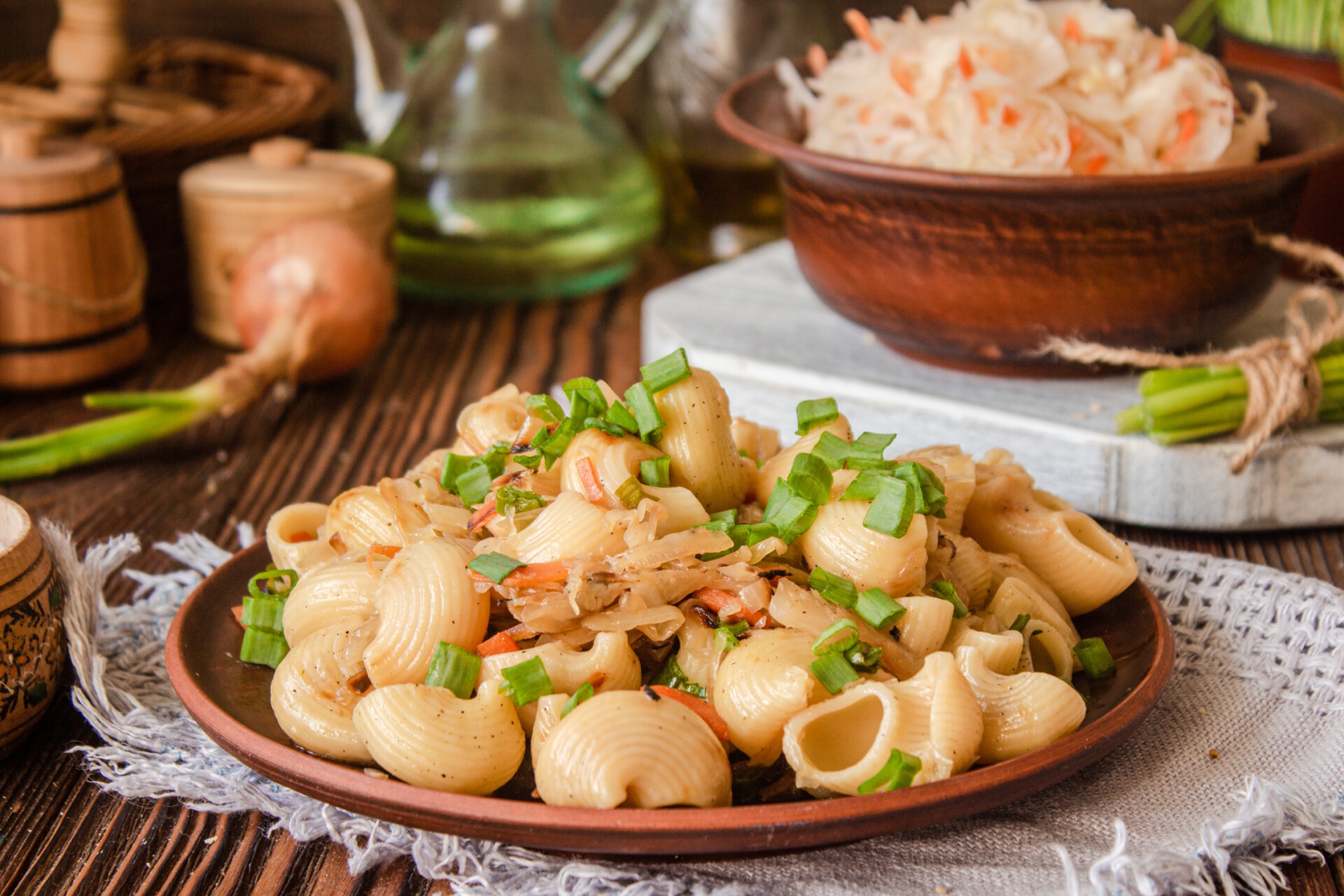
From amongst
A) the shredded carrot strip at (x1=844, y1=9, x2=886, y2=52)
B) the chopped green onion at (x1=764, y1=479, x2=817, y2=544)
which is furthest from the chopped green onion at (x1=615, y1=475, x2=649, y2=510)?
the shredded carrot strip at (x1=844, y1=9, x2=886, y2=52)

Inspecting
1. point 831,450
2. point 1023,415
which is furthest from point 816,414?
point 1023,415

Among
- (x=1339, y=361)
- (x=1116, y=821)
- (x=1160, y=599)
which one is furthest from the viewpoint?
(x=1339, y=361)

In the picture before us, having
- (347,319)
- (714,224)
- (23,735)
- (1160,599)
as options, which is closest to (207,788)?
(23,735)

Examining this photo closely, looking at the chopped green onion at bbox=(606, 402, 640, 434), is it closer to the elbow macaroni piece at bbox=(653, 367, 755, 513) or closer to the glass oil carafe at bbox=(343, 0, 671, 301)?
the elbow macaroni piece at bbox=(653, 367, 755, 513)

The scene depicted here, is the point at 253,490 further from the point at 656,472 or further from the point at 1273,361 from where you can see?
the point at 1273,361

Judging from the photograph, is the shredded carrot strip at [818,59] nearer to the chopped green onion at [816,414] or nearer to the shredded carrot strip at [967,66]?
the shredded carrot strip at [967,66]

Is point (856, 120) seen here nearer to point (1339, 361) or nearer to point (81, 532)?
point (1339, 361)
